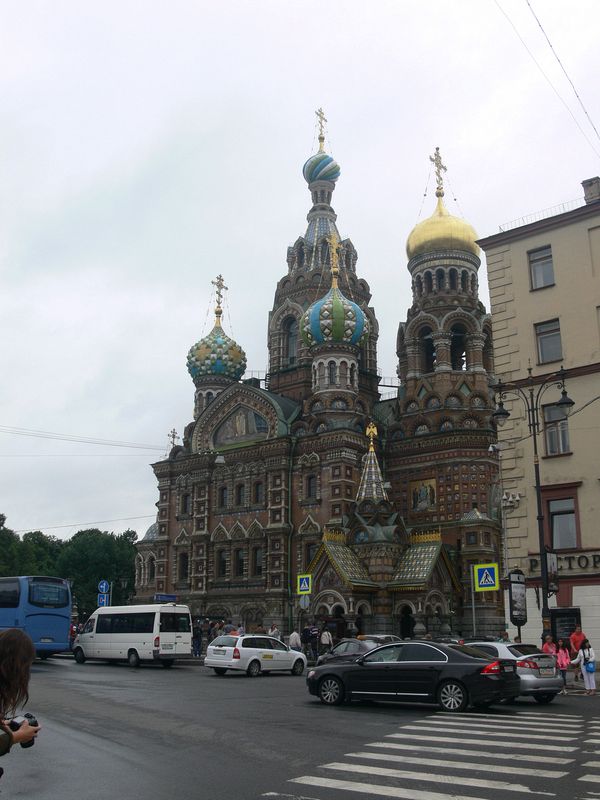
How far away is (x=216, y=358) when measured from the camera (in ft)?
177

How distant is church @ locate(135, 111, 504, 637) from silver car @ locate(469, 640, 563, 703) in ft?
69.0

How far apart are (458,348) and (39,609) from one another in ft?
99.3

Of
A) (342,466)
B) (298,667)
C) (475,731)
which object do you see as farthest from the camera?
(342,466)

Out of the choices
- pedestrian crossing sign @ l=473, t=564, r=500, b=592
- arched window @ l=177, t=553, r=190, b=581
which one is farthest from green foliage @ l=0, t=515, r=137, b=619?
pedestrian crossing sign @ l=473, t=564, r=500, b=592

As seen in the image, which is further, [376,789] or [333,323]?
[333,323]

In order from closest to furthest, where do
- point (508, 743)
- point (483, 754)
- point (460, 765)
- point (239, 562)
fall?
point (460, 765)
point (483, 754)
point (508, 743)
point (239, 562)

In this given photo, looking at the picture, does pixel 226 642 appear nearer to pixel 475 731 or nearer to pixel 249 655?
pixel 249 655

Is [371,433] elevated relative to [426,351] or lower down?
lower down

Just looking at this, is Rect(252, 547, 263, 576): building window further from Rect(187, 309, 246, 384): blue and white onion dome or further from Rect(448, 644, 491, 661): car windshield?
Rect(448, 644, 491, 661): car windshield

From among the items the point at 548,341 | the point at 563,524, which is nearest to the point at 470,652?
the point at 563,524

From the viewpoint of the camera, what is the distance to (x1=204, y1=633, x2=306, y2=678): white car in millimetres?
24656

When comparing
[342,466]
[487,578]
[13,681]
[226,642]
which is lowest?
[226,642]

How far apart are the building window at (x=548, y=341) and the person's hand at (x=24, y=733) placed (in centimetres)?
2284

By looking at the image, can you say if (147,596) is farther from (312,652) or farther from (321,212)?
(321,212)
